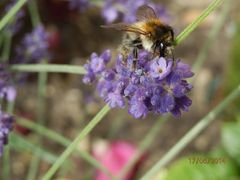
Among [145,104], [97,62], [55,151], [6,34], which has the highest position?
[55,151]

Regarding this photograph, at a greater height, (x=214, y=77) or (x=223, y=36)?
(x=223, y=36)

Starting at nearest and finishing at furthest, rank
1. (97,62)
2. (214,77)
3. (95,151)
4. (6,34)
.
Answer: (97,62), (6,34), (95,151), (214,77)

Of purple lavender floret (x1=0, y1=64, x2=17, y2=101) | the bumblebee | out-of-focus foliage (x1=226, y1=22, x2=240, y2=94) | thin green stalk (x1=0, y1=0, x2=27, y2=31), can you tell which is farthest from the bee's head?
out-of-focus foliage (x1=226, y1=22, x2=240, y2=94)

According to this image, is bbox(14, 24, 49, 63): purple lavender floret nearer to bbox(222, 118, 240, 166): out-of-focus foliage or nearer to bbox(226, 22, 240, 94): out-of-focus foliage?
bbox(222, 118, 240, 166): out-of-focus foliage

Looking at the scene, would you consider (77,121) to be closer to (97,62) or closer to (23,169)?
(23,169)

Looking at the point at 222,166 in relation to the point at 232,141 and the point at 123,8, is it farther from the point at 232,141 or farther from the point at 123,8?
the point at 123,8

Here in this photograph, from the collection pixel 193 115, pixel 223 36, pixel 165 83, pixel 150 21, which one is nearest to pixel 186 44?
pixel 223 36

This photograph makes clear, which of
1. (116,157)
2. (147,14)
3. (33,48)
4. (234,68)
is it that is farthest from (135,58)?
(234,68)
